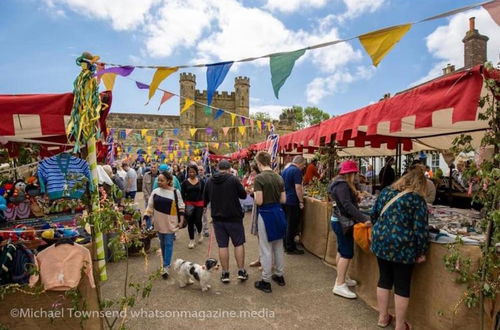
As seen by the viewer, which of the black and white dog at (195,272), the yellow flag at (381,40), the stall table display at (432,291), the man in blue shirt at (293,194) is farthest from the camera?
the man in blue shirt at (293,194)

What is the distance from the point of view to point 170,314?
3.33 meters

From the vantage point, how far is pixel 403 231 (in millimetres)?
2576

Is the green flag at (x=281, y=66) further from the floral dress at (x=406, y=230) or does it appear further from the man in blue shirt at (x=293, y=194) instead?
the man in blue shirt at (x=293, y=194)

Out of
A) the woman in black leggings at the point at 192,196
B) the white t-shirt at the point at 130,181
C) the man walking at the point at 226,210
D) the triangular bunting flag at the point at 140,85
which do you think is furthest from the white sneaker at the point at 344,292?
the white t-shirt at the point at 130,181

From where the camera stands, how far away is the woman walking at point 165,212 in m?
4.12

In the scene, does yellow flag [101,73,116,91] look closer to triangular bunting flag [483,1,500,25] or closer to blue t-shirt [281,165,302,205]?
blue t-shirt [281,165,302,205]

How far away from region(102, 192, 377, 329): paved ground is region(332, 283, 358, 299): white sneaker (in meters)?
0.06

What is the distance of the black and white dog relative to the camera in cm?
381

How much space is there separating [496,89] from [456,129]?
3.91 metres

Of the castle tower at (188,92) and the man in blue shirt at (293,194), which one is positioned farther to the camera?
the castle tower at (188,92)

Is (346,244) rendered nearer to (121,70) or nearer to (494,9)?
(494,9)

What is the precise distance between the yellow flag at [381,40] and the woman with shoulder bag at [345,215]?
3.91 feet

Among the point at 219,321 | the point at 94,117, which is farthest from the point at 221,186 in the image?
the point at 94,117

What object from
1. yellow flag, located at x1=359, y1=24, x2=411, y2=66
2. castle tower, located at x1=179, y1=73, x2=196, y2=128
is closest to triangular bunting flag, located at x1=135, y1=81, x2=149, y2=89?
yellow flag, located at x1=359, y1=24, x2=411, y2=66
